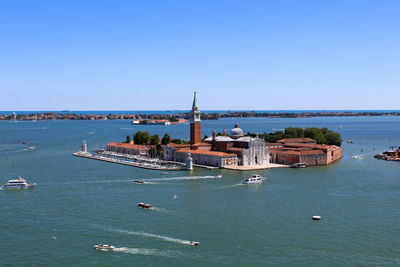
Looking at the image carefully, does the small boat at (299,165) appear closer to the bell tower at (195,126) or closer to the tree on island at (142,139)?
the bell tower at (195,126)

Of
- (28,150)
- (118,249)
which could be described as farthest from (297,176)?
(28,150)

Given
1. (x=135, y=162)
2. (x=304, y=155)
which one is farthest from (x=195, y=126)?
(x=304, y=155)

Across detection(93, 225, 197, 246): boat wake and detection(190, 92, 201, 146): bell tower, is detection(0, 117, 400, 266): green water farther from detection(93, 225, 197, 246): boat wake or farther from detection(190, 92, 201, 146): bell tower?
detection(190, 92, 201, 146): bell tower

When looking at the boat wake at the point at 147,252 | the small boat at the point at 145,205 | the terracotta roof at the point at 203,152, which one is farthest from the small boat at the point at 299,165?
the boat wake at the point at 147,252

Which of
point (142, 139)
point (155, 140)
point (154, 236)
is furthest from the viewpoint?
point (142, 139)

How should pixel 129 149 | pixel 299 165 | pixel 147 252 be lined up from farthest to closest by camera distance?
pixel 129 149 → pixel 299 165 → pixel 147 252

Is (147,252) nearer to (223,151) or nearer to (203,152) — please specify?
(203,152)

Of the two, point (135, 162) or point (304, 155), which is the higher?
point (304, 155)

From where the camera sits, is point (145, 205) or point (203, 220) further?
point (145, 205)
